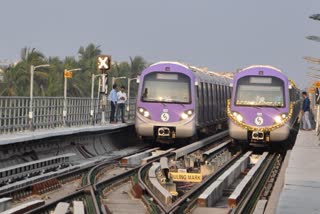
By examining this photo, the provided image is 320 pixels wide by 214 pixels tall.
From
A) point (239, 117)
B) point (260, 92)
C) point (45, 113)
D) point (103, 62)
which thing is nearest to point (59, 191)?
point (45, 113)

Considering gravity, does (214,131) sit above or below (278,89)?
below

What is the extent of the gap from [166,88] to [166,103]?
1.83 ft

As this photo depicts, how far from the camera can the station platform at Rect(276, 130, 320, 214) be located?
8875 millimetres

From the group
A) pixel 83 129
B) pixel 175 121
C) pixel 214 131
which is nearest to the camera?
pixel 83 129

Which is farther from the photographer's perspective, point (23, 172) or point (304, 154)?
point (304, 154)

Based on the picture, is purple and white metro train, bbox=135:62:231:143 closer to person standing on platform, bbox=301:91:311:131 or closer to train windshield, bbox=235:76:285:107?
train windshield, bbox=235:76:285:107

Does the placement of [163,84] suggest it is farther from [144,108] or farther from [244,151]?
[244,151]

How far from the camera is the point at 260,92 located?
21.7 m

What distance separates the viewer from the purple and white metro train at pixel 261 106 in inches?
839

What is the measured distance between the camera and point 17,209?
9.20 meters

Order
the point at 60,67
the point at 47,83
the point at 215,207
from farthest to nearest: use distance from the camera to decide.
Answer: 1. the point at 60,67
2. the point at 47,83
3. the point at 215,207

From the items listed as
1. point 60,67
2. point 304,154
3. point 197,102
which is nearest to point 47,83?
point 60,67

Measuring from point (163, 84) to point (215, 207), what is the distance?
11.4m

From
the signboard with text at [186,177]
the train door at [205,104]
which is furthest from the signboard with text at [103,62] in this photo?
the signboard with text at [186,177]
